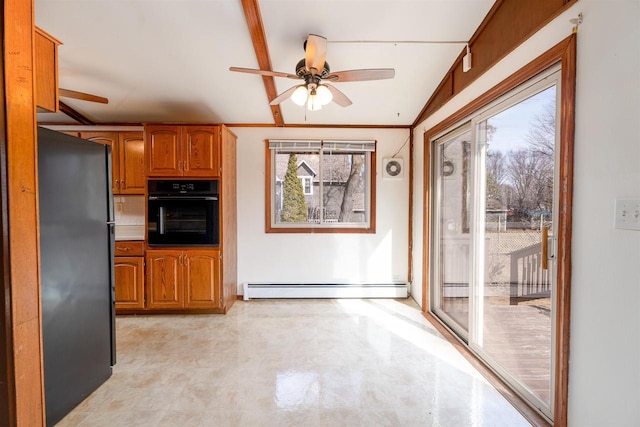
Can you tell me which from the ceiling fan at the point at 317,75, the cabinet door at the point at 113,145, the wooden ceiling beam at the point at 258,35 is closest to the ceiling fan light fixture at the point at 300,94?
the ceiling fan at the point at 317,75

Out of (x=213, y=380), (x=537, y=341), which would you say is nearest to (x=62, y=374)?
(x=213, y=380)

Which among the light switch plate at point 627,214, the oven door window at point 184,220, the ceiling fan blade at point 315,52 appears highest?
the ceiling fan blade at point 315,52

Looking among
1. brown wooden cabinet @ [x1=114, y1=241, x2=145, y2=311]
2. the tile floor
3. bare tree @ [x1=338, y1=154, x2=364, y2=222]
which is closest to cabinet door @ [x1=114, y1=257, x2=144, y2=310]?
brown wooden cabinet @ [x1=114, y1=241, x2=145, y2=311]

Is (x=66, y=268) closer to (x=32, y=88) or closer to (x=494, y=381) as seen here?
(x=32, y=88)

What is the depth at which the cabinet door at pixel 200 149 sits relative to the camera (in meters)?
3.23

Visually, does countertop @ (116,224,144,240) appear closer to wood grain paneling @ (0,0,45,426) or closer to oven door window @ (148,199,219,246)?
oven door window @ (148,199,219,246)

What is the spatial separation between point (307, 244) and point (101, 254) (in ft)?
7.57

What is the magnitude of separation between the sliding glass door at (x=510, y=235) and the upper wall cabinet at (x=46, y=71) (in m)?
2.61

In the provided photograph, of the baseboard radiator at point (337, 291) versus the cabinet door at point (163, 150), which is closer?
the cabinet door at point (163, 150)

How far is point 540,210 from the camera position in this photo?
1.79 meters

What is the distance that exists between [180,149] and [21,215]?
233 centimetres

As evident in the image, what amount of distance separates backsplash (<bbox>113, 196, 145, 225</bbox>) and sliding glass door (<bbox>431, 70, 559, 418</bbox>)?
12.3ft

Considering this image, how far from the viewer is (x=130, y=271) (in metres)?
3.28

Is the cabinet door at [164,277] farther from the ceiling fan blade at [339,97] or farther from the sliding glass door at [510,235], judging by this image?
the sliding glass door at [510,235]
